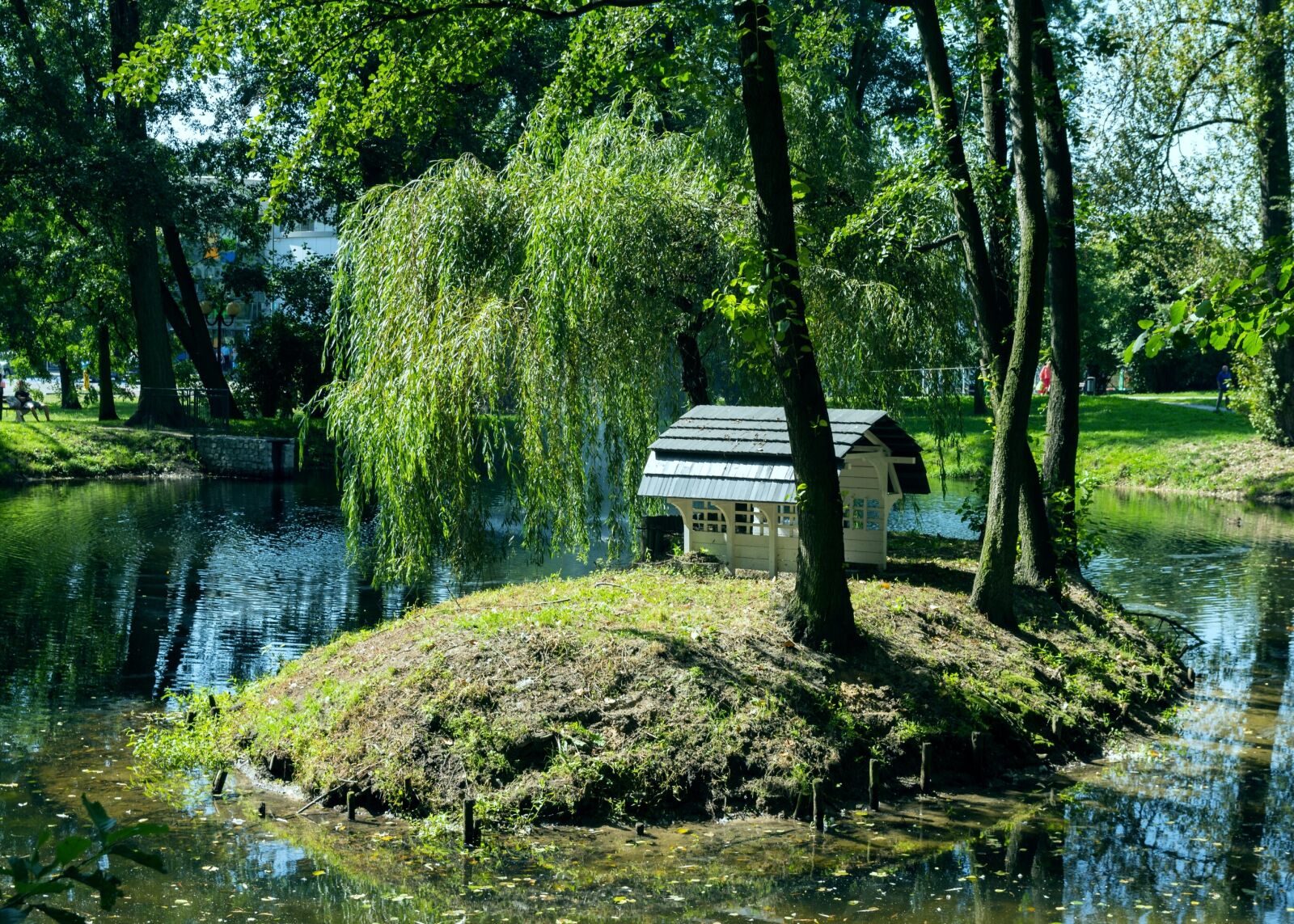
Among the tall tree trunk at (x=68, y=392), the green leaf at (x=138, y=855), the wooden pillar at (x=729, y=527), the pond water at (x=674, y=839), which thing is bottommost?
the pond water at (x=674, y=839)

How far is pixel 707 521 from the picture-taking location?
14594 mm

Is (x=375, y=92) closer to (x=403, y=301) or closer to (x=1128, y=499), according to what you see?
(x=403, y=301)

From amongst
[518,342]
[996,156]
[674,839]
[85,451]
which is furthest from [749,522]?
[85,451]

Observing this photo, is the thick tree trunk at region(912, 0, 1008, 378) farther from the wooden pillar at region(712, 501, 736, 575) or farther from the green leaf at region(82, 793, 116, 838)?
the green leaf at region(82, 793, 116, 838)

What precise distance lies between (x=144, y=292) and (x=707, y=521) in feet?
89.7

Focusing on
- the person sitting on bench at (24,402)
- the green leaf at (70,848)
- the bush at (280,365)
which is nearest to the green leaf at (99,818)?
the green leaf at (70,848)

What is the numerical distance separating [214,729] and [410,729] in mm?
2568

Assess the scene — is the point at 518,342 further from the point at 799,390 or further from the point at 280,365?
the point at 280,365

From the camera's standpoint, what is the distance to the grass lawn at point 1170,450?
33000mm

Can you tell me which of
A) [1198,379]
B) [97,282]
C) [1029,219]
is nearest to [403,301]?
[1029,219]

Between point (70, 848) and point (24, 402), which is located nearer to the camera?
point (70, 848)

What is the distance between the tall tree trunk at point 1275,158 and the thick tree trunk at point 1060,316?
241 inches

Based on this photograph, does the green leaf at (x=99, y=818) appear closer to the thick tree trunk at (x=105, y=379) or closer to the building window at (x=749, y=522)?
the building window at (x=749, y=522)

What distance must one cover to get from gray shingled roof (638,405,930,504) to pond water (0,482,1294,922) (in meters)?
4.27
